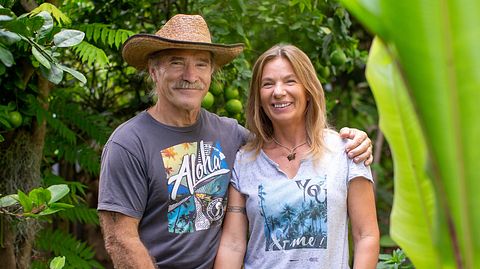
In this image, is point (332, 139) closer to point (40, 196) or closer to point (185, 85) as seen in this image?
point (185, 85)

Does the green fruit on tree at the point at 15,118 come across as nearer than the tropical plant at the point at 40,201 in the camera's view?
No

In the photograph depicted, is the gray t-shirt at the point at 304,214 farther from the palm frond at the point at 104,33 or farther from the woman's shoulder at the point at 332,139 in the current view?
the palm frond at the point at 104,33

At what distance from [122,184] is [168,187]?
0.63 ft

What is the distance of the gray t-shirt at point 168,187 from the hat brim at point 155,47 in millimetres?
291

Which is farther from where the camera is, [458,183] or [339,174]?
[339,174]

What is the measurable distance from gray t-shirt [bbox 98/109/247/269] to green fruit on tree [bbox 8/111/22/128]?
74 cm

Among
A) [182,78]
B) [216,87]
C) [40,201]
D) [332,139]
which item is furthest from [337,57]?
[40,201]

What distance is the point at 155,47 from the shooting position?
3.06 m

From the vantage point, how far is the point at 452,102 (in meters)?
1.21

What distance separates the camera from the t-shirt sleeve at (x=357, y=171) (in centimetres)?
288

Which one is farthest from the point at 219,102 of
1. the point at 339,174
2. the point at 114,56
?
the point at 339,174

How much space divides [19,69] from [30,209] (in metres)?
1.08

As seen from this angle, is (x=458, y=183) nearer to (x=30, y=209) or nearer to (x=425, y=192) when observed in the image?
(x=425, y=192)

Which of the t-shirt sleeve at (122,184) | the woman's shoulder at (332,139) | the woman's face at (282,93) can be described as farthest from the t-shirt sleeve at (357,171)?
the t-shirt sleeve at (122,184)
